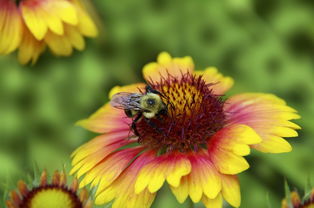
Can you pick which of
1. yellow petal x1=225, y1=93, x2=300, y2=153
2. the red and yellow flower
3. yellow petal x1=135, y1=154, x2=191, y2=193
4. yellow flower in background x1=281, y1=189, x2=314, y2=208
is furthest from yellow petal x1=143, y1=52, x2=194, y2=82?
yellow flower in background x1=281, y1=189, x2=314, y2=208

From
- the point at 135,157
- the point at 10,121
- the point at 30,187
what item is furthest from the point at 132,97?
the point at 10,121

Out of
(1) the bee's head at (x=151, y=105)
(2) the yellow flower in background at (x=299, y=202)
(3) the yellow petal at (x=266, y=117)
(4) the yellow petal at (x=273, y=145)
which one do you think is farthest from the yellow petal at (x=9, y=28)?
(2) the yellow flower in background at (x=299, y=202)

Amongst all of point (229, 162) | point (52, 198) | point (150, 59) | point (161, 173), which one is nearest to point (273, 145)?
point (229, 162)

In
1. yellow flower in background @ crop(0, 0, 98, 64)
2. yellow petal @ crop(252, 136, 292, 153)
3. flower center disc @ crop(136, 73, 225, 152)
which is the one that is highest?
yellow flower in background @ crop(0, 0, 98, 64)

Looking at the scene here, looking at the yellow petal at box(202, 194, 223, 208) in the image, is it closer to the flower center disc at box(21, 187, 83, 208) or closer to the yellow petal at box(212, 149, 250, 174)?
the yellow petal at box(212, 149, 250, 174)

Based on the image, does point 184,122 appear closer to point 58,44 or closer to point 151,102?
point 151,102

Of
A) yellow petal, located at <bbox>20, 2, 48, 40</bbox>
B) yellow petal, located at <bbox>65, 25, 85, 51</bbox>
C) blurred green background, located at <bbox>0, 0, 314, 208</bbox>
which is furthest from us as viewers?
blurred green background, located at <bbox>0, 0, 314, 208</bbox>

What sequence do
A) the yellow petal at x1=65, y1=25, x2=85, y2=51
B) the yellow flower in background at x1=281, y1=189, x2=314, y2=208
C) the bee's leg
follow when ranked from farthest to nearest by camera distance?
the yellow petal at x1=65, y1=25, x2=85, y2=51, the bee's leg, the yellow flower in background at x1=281, y1=189, x2=314, y2=208

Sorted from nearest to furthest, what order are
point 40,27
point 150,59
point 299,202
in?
point 299,202, point 40,27, point 150,59

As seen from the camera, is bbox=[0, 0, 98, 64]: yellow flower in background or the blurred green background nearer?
bbox=[0, 0, 98, 64]: yellow flower in background
